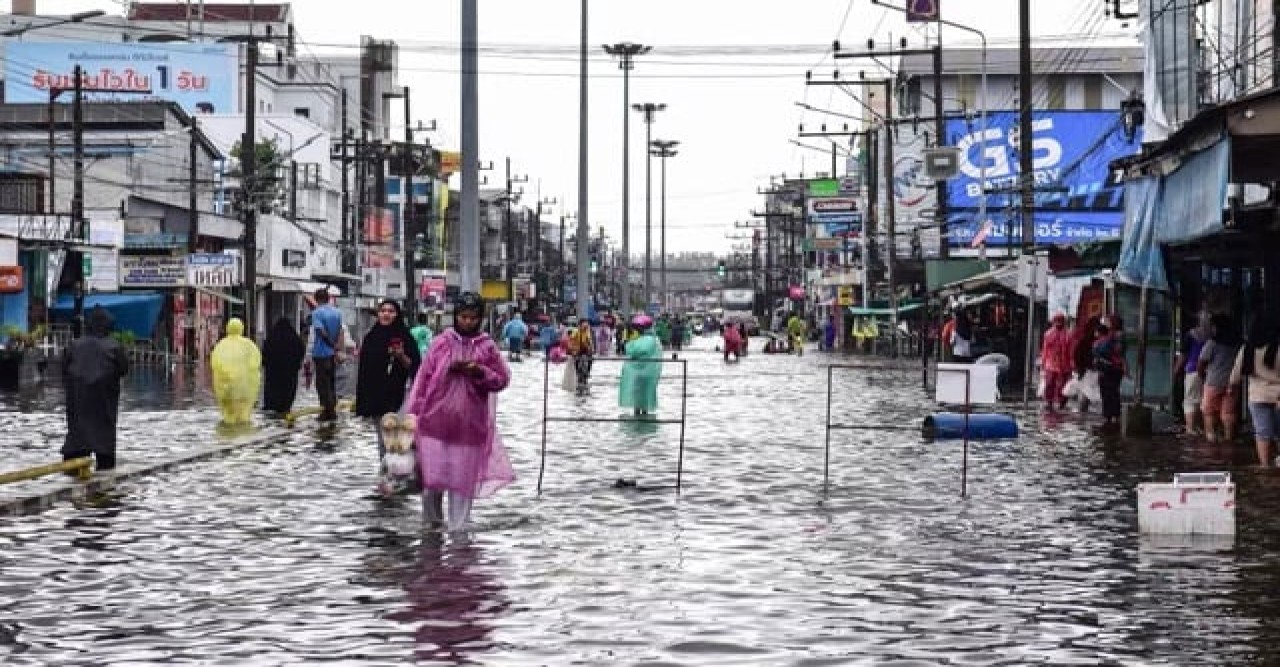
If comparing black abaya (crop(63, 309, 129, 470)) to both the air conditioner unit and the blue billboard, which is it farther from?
the blue billboard

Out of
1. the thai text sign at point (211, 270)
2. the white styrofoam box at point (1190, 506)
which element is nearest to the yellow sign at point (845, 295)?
the thai text sign at point (211, 270)

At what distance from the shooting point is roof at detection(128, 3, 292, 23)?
11262 centimetres

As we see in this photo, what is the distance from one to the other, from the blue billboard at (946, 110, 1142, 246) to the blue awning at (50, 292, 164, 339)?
26143 millimetres

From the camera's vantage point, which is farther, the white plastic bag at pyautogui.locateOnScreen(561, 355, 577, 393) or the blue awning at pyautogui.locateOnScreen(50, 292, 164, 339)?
the blue awning at pyautogui.locateOnScreen(50, 292, 164, 339)

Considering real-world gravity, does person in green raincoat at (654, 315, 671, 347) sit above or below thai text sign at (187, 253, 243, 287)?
below

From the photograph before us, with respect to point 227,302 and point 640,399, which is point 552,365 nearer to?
point 227,302

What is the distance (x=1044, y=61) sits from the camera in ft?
340

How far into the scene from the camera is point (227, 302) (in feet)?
226

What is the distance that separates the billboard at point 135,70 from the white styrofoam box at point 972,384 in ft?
244

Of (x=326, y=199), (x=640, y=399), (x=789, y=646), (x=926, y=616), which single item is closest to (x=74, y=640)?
(x=789, y=646)

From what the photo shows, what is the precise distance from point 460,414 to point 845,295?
304 feet

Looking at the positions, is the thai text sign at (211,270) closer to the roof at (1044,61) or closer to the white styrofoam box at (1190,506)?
the white styrofoam box at (1190,506)

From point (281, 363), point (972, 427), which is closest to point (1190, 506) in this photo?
point (972, 427)

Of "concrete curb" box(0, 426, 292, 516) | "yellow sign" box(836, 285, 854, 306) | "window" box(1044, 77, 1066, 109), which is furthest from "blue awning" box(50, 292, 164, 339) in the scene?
"window" box(1044, 77, 1066, 109)
